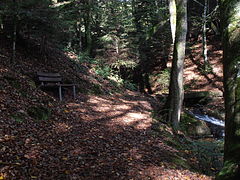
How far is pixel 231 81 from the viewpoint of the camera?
268 cm

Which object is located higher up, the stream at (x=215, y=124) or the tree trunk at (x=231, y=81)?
the tree trunk at (x=231, y=81)

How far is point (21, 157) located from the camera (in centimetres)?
423

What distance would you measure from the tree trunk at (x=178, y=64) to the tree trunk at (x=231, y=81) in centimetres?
633

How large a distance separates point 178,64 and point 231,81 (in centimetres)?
674

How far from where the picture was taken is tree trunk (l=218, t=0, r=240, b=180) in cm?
227

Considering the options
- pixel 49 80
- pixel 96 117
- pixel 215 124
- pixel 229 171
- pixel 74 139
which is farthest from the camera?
pixel 215 124

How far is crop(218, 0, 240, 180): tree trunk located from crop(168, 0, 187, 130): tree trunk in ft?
20.8

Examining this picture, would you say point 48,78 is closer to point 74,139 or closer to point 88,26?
point 74,139

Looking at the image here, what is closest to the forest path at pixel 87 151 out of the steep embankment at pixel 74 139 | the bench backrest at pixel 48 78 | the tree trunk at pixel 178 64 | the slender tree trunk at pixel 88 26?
the steep embankment at pixel 74 139

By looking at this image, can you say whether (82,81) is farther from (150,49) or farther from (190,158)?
(150,49)

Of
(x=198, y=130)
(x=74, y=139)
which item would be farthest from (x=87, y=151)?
(x=198, y=130)

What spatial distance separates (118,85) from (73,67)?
4.51 m

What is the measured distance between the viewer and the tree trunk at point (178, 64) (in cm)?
901

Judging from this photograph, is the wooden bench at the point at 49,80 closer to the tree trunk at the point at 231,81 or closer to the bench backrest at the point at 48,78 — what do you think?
the bench backrest at the point at 48,78
